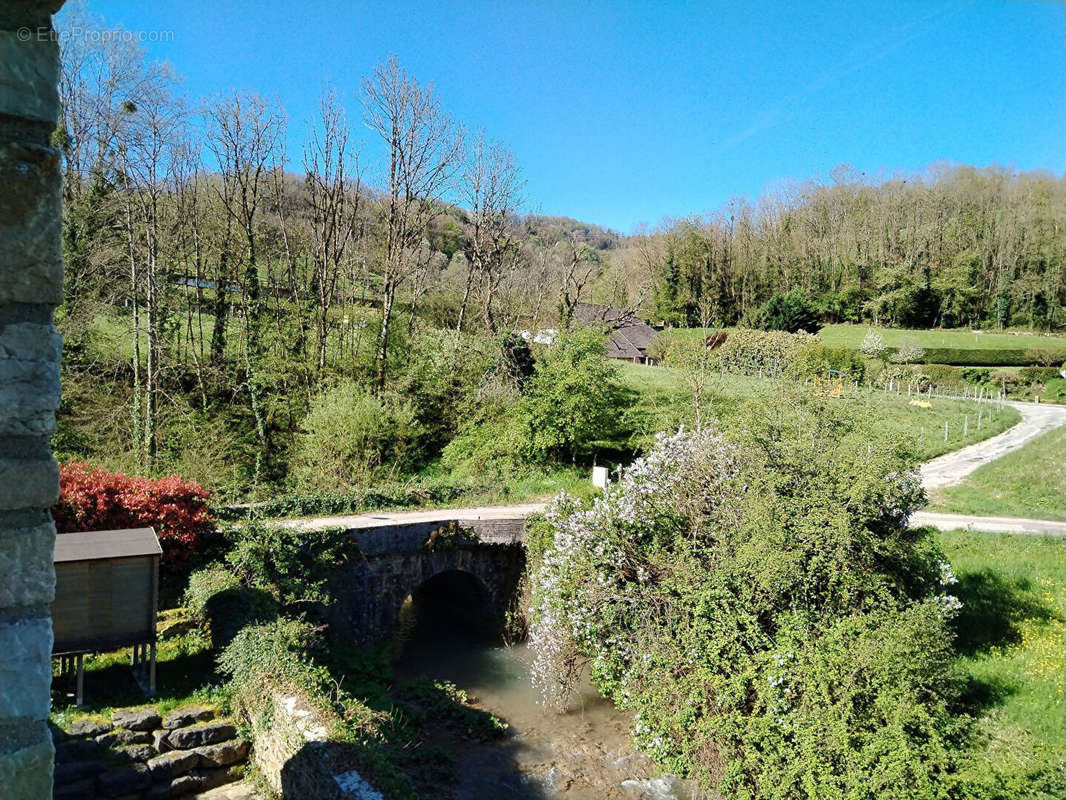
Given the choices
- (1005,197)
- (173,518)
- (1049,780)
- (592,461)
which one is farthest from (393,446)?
(1005,197)

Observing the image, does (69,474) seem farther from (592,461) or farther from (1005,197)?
(1005,197)

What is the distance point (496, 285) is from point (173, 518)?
17.4 m

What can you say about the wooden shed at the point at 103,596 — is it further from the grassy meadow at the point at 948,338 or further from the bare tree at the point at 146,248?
the grassy meadow at the point at 948,338

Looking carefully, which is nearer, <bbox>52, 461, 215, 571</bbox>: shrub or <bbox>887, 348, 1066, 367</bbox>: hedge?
<bbox>52, 461, 215, 571</bbox>: shrub

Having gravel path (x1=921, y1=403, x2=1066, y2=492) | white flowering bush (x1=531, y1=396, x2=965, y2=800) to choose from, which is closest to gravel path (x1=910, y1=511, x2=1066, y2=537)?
gravel path (x1=921, y1=403, x2=1066, y2=492)

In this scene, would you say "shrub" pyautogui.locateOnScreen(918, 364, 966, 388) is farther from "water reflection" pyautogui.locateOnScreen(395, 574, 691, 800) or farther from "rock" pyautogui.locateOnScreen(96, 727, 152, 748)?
→ "rock" pyautogui.locateOnScreen(96, 727, 152, 748)

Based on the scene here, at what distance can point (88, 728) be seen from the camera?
8438 mm

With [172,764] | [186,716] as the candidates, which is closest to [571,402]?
[186,716]

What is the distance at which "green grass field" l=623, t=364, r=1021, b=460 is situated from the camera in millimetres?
20922

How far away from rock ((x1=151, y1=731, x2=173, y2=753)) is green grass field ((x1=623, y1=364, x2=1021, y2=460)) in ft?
43.5

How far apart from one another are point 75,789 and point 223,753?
1.63m

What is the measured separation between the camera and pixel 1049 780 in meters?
7.34

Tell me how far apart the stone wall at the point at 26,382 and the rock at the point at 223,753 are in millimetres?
7854

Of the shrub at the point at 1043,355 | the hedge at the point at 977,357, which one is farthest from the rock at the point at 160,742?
the shrub at the point at 1043,355
